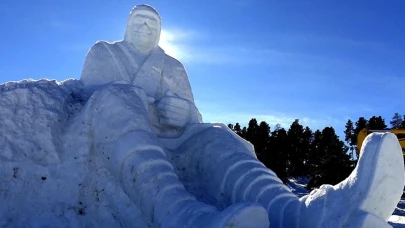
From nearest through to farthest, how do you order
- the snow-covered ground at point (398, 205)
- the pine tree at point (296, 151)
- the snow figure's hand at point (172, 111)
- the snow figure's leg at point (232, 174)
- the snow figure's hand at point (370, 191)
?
1. the snow figure's hand at point (370, 191)
2. the snow figure's leg at point (232, 174)
3. the snow figure's hand at point (172, 111)
4. the snow-covered ground at point (398, 205)
5. the pine tree at point (296, 151)

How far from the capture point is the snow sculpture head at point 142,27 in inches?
224

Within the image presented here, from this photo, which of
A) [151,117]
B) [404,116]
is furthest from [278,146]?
[151,117]

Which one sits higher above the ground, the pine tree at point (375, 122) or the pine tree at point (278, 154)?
the pine tree at point (375, 122)

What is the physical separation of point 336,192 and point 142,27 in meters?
3.27

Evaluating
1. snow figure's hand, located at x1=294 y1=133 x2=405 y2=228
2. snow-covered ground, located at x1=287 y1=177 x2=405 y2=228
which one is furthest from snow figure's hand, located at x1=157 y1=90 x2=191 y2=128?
snow-covered ground, located at x1=287 y1=177 x2=405 y2=228

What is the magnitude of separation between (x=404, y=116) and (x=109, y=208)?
28.4m

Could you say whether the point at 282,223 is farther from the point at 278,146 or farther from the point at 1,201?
the point at 278,146

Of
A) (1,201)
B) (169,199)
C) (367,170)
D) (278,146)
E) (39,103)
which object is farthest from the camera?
(278,146)

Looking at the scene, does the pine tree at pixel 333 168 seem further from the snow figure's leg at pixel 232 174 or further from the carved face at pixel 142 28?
the snow figure's leg at pixel 232 174

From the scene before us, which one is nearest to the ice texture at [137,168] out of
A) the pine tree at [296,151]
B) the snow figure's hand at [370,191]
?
the snow figure's hand at [370,191]

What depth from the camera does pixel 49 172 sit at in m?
4.41

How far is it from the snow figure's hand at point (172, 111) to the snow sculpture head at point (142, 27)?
951 mm

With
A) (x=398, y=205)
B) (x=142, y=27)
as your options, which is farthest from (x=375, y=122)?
(x=142, y=27)

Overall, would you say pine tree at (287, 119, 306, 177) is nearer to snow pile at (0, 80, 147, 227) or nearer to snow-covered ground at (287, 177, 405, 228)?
snow-covered ground at (287, 177, 405, 228)
